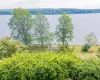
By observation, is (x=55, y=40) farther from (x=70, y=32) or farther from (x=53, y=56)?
(x=53, y=56)

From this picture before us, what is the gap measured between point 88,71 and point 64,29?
2234cm

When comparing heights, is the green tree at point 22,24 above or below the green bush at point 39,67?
above

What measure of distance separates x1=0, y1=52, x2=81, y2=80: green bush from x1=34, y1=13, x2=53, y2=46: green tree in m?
21.1

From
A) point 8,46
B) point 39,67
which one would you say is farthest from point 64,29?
point 39,67

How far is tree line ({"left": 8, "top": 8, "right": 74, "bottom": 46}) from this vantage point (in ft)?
112

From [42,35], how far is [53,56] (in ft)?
71.3

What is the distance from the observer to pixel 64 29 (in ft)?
112

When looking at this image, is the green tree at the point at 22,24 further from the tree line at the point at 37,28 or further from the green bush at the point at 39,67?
the green bush at the point at 39,67

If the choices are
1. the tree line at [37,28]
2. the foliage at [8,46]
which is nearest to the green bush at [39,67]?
the foliage at [8,46]

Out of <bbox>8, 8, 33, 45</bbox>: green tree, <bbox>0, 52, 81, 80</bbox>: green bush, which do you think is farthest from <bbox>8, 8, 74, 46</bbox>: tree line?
<bbox>0, 52, 81, 80</bbox>: green bush

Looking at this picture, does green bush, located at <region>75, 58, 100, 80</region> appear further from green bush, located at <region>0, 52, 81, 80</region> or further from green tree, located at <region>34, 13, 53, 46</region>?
green tree, located at <region>34, 13, 53, 46</region>

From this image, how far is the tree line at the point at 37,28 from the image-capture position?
112 feet

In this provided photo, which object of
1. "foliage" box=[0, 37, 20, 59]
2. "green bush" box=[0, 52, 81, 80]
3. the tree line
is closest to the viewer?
"green bush" box=[0, 52, 81, 80]

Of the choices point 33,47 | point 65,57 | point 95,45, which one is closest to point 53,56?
point 65,57
